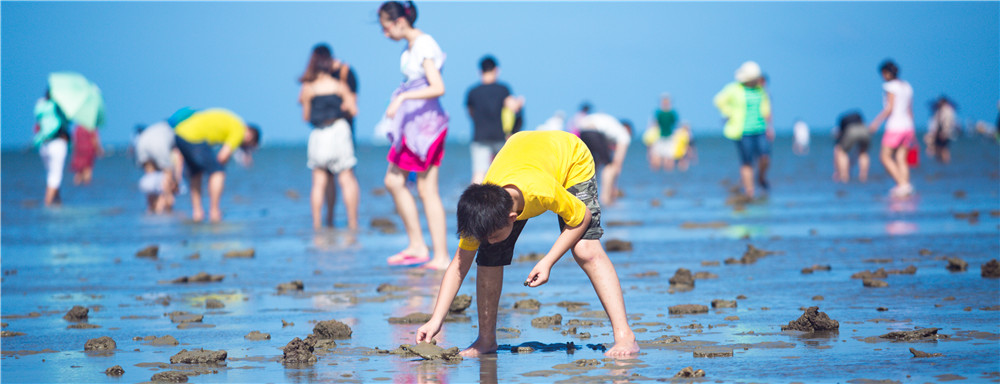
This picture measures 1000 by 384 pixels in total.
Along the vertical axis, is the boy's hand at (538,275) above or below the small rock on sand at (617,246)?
below

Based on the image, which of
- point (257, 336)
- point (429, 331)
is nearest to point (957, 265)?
point (429, 331)

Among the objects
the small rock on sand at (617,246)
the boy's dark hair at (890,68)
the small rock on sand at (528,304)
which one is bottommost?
the small rock on sand at (528,304)

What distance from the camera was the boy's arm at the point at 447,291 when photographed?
14.8ft

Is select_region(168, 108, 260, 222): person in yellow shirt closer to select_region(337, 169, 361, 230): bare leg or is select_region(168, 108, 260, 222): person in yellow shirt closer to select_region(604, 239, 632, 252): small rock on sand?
select_region(337, 169, 361, 230): bare leg

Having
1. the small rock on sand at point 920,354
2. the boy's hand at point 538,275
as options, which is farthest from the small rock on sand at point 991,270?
the boy's hand at point 538,275

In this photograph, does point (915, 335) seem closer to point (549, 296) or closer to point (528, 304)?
point (528, 304)

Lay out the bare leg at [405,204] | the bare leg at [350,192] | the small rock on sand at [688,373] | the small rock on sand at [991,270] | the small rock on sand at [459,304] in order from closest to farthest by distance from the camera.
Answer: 1. the small rock on sand at [688,373]
2. the small rock on sand at [459,304]
3. the small rock on sand at [991,270]
4. the bare leg at [405,204]
5. the bare leg at [350,192]

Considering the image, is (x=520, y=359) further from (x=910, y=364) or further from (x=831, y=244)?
(x=831, y=244)

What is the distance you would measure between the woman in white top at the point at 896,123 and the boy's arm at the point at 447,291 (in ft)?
37.8

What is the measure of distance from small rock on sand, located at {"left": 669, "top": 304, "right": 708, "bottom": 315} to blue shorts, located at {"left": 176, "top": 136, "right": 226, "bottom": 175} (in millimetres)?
8825

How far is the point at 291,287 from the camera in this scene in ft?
22.4

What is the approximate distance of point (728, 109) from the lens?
15.2m

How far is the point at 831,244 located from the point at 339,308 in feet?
14.6

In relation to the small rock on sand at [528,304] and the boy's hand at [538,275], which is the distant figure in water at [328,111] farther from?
the boy's hand at [538,275]
